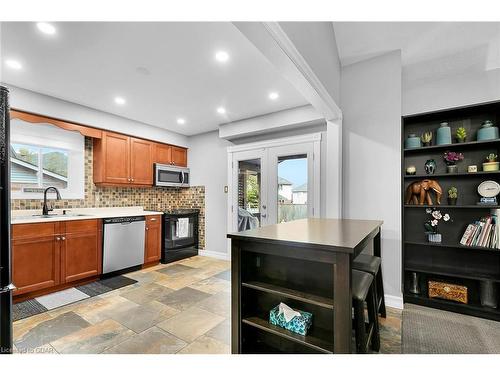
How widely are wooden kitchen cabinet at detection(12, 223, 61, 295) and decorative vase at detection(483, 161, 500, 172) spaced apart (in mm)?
4676

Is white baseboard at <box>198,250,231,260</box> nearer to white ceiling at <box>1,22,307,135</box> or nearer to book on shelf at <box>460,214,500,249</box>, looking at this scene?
white ceiling at <box>1,22,307,135</box>

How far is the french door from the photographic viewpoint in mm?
3523

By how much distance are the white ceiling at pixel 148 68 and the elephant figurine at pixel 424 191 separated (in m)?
1.72

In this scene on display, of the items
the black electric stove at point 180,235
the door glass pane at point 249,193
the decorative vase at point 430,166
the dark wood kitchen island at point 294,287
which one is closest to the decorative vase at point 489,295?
the decorative vase at point 430,166

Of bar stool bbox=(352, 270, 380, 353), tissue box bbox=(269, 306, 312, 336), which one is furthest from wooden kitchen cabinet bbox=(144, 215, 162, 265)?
bar stool bbox=(352, 270, 380, 353)

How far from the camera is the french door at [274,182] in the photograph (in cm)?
352

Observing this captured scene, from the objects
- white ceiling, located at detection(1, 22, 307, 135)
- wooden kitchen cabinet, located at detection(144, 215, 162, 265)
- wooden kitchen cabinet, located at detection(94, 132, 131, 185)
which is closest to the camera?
white ceiling, located at detection(1, 22, 307, 135)

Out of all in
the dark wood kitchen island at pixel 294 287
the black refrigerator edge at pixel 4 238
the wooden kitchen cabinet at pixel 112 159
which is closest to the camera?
the black refrigerator edge at pixel 4 238

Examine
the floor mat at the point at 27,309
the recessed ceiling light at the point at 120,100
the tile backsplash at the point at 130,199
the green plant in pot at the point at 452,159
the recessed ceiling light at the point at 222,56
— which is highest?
the recessed ceiling light at the point at 222,56

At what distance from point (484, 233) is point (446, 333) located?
1032 millimetres

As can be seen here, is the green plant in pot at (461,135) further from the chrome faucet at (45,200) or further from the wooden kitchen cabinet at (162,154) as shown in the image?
the chrome faucet at (45,200)

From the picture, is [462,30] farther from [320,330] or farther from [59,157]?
[59,157]
